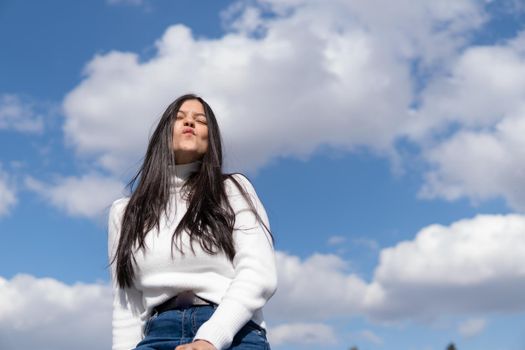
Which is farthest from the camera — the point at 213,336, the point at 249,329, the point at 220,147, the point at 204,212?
the point at 220,147

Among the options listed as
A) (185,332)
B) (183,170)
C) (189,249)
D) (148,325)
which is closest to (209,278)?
(189,249)

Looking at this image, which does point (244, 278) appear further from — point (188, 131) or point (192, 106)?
point (192, 106)

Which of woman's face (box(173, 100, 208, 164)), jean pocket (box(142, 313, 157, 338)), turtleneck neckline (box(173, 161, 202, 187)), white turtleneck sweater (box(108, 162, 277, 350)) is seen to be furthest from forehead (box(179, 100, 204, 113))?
jean pocket (box(142, 313, 157, 338))

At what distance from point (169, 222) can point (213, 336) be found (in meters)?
1.05

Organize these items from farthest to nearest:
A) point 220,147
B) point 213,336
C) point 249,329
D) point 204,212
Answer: point 220,147
point 204,212
point 249,329
point 213,336

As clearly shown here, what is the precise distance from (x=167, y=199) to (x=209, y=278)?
0.77 meters

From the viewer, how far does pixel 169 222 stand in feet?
16.7

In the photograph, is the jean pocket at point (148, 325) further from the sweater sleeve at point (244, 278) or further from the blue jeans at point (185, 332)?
the sweater sleeve at point (244, 278)

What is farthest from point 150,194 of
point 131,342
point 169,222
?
point 131,342

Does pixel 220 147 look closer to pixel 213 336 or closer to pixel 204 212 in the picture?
pixel 204 212

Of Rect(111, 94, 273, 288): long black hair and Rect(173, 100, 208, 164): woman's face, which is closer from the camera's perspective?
Rect(111, 94, 273, 288): long black hair

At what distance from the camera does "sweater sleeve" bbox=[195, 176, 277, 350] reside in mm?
4367

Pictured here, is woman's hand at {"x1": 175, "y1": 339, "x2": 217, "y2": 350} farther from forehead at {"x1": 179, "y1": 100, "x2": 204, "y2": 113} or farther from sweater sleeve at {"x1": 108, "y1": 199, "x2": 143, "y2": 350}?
forehead at {"x1": 179, "y1": 100, "x2": 204, "y2": 113}

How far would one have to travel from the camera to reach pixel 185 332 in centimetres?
455
